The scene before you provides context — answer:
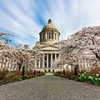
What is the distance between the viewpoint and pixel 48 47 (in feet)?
354

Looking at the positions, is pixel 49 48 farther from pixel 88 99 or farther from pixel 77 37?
pixel 88 99

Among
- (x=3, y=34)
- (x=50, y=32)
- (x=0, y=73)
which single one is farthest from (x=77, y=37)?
(x=50, y=32)

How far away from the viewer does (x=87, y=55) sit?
29.0m

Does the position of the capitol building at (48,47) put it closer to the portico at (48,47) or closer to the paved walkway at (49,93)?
the portico at (48,47)

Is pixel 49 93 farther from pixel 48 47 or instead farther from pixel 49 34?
pixel 49 34

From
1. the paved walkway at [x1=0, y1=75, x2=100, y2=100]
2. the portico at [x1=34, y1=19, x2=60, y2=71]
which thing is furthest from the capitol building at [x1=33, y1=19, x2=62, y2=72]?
the paved walkway at [x1=0, y1=75, x2=100, y2=100]

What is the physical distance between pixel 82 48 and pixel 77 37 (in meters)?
1.86

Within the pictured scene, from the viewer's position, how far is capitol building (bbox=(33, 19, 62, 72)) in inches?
4181

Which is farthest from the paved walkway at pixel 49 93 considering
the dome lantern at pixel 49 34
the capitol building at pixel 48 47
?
the dome lantern at pixel 49 34

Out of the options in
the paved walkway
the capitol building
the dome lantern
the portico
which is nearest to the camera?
the paved walkway

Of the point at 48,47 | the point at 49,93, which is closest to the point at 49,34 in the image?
the point at 48,47

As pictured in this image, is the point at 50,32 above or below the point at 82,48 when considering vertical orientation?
above

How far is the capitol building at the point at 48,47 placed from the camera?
348 feet

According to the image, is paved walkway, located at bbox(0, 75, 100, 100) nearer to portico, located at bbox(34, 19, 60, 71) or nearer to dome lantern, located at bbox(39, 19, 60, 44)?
portico, located at bbox(34, 19, 60, 71)
